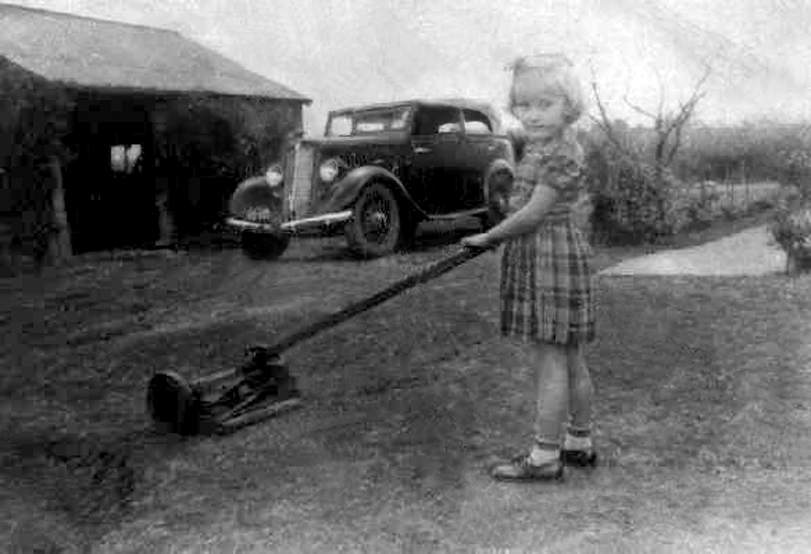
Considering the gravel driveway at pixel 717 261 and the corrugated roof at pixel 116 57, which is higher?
the corrugated roof at pixel 116 57

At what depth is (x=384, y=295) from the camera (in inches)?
137

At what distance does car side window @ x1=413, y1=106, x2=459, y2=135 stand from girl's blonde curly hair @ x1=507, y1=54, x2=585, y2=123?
289 inches

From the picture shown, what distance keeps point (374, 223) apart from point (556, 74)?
6.62 m

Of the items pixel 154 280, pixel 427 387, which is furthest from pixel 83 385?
pixel 154 280

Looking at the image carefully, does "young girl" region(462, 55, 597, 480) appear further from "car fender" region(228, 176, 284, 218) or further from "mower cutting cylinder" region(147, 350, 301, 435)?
"car fender" region(228, 176, 284, 218)

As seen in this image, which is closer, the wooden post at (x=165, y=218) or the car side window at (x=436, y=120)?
the car side window at (x=436, y=120)

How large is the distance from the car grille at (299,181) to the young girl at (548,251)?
6572 millimetres

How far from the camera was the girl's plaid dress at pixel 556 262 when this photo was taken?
3.05m

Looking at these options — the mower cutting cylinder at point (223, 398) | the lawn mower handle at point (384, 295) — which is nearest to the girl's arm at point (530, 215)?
the lawn mower handle at point (384, 295)

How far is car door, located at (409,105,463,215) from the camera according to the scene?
10258mm

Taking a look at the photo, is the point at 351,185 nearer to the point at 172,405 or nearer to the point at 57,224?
the point at 57,224

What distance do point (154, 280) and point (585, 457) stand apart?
7.16 metres

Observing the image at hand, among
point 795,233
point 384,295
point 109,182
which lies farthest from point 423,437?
point 109,182

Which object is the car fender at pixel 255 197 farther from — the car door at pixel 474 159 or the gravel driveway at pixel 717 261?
the gravel driveway at pixel 717 261
